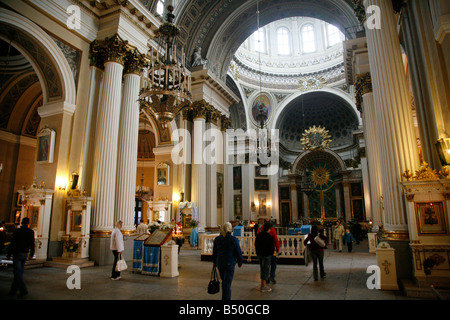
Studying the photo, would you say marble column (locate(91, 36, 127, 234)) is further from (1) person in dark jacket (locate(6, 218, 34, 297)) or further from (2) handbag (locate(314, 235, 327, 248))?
(2) handbag (locate(314, 235, 327, 248))

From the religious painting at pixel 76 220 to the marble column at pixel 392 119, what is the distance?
25.8ft

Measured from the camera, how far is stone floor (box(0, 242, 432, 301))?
15.5 ft

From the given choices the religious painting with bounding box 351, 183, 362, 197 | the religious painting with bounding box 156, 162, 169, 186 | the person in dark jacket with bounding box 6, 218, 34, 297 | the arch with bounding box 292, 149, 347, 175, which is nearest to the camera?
the person in dark jacket with bounding box 6, 218, 34, 297

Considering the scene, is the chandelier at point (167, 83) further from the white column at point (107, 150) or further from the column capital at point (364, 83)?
the column capital at point (364, 83)

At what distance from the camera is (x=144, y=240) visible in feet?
23.5

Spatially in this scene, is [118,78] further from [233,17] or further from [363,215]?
[363,215]

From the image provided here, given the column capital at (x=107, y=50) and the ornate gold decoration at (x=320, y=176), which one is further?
the ornate gold decoration at (x=320, y=176)

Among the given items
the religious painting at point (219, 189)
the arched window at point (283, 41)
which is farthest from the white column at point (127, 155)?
the arched window at point (283, 41)

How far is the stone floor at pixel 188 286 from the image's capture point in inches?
186

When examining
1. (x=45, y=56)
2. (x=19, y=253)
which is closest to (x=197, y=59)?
(x=45, y=56)

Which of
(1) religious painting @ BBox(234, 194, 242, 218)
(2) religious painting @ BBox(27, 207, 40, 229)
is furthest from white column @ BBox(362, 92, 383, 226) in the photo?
(1) religious painting @ BBox(234, 194, 242, 218)

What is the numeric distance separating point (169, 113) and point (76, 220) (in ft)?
13.5

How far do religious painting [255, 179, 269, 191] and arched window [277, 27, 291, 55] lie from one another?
41.1ft
